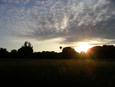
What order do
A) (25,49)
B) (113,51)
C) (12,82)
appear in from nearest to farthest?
(12,82) < (113,51) < (25,49)

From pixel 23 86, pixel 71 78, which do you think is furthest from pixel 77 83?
pixel 23 86

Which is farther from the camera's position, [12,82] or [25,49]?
[25,49]

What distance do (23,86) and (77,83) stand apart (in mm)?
2549

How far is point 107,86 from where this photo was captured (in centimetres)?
409

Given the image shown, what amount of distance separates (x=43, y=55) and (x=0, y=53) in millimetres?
31974

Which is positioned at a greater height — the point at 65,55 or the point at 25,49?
the point at 25,49

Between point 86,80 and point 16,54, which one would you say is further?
point 16,54

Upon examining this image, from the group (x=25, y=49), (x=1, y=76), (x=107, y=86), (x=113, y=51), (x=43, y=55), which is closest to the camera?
(x=107, y=86)

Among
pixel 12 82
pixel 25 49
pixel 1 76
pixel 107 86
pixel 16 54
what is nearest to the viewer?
pixel 107 86

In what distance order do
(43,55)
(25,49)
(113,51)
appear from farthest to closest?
(25,49)
(43,55)
(113,51)

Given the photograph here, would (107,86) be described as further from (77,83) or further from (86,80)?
(77,83)

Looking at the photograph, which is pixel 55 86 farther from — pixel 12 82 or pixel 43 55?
pixel 43 55

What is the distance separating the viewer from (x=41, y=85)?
14.0 ft

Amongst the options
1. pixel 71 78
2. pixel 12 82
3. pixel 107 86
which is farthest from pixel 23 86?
pixel 107 86
